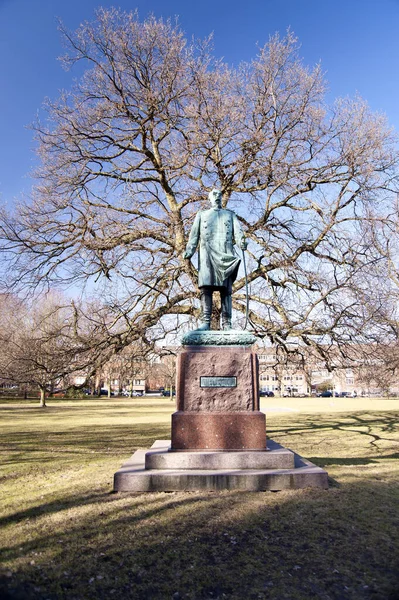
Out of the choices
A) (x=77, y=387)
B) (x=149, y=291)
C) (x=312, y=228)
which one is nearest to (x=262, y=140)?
(x=312, y=228)

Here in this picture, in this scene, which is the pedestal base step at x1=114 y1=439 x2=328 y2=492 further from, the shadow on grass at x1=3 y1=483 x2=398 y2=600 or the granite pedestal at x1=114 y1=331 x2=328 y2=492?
the shadow on grass at x1=3 y1=483 x2=398 y2=600

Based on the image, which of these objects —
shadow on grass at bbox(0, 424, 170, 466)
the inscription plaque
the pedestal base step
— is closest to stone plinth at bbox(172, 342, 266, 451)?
the inscription plaque

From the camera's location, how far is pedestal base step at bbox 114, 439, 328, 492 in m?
5.66

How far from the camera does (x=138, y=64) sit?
1235 cm

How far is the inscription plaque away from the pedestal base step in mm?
964

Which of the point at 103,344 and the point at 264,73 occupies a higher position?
the point at 264,73

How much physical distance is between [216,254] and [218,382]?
2171mm

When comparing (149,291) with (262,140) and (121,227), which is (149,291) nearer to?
(121,227)

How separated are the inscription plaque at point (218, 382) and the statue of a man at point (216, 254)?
96 cm

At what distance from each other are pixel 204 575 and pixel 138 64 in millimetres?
12684

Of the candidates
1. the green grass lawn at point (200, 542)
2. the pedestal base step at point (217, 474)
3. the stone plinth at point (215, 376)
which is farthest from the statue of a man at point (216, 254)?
the green grass lawn at point (200, 542)

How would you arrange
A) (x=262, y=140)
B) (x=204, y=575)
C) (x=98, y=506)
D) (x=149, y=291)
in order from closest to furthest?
1. (x=204, y=575)
2. (x=98, y=506)
3. (x=262, y=140)
4. (x=149, y=291)

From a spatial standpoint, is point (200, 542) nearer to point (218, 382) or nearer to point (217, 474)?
point (217, 474)

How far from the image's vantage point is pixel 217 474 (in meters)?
5.68
